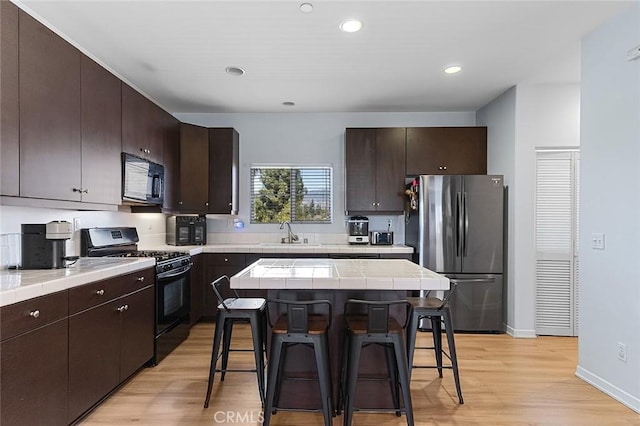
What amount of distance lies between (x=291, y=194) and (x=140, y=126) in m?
2.12

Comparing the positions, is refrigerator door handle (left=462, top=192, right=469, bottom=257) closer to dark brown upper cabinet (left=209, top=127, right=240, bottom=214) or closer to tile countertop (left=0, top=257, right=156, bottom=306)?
dark brown upper cabinet (left=209, top=127, right=240, bottom=214)

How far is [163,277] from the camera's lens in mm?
3125

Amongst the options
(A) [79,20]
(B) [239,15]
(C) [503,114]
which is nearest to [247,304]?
(B) [239,15]

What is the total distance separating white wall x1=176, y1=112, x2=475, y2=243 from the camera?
15.9 ft

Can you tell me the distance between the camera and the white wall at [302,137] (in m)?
4.84

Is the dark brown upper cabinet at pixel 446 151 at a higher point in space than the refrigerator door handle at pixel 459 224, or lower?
higher

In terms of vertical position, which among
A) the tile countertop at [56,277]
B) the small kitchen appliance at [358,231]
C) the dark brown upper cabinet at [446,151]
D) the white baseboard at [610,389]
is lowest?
the white baseboard at [610,389]

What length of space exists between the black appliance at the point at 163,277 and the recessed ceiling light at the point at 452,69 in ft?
10.2

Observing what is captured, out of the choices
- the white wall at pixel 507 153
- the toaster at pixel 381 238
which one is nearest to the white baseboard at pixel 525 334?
the white wall at pixel 507 153

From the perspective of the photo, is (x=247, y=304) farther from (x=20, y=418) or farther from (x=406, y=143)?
(x=406, y=143)

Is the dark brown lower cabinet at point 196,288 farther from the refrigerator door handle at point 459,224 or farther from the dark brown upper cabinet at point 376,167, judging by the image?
the refrigerator door handle at point 459,224

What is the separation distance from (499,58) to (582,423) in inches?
111

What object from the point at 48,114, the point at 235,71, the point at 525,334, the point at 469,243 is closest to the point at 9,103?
the point at 48,114

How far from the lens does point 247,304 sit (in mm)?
2523
